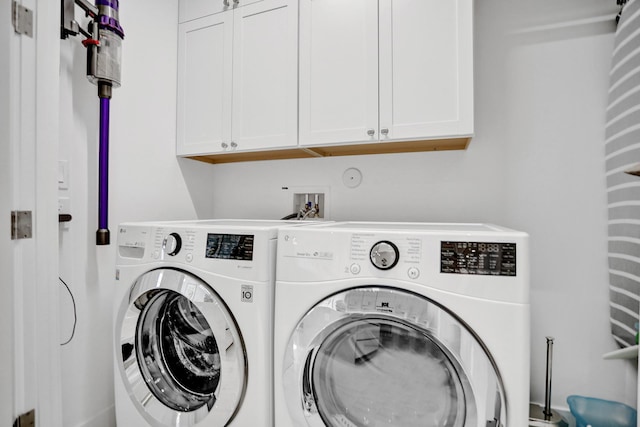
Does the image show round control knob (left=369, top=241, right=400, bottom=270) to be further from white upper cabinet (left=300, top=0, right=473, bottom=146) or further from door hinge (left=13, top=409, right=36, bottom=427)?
door hinge (left=13, top=409, right=36, bottom=427)

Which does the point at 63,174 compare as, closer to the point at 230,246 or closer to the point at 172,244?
the point at 172,244

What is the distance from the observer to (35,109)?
120 centimetres

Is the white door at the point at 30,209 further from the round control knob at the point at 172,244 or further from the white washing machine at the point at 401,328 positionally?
the white washing machine at the point at 401,328

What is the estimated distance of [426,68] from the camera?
1426mm

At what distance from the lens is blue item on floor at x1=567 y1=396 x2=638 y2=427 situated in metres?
1.35

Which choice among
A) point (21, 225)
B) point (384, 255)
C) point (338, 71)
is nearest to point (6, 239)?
point (21, 225)

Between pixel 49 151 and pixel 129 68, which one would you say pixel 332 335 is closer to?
pixel 49 151

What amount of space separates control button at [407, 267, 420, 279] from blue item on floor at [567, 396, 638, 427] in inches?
41.9

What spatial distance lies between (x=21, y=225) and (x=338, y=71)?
4.41 ft

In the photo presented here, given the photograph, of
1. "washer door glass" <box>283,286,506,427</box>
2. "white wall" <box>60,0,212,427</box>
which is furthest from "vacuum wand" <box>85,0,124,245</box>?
"washer door glass" <box>283,286,506,427</box>

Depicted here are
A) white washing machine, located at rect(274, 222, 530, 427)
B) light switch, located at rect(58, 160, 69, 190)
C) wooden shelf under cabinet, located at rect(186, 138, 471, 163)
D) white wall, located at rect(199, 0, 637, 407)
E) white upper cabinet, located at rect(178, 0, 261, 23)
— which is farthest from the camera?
white upper cabinet, located at rect(178, 0, 261, 23)

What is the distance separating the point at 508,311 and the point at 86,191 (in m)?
1.62

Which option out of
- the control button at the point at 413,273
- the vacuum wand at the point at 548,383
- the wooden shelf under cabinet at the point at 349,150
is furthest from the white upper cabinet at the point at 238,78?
the vacuum wand at the point at 548,383

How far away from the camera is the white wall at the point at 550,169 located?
4.91 ft
